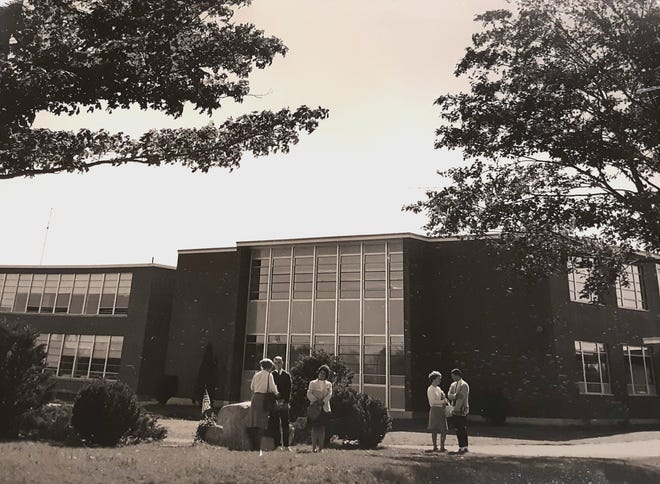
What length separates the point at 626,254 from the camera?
13.5 meters

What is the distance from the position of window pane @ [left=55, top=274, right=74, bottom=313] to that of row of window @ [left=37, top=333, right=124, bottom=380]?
1566 mm

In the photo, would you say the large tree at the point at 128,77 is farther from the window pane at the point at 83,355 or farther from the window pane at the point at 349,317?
the window pane at the point at 83,355

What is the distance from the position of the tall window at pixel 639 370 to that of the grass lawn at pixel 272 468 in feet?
53.5

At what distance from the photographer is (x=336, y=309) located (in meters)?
25.8

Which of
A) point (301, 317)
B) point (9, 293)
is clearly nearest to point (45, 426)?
point (301, 317)

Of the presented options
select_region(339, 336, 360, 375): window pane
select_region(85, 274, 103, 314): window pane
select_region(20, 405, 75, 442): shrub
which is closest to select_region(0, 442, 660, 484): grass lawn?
select_region(20, 405, 75, 442): shrub

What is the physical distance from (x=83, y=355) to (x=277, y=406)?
82.2 ft

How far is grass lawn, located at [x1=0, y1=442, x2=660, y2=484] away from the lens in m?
7.59

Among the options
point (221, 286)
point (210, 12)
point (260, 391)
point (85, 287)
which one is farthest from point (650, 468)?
point (85, 287)

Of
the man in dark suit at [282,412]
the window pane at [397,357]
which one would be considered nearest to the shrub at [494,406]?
the window pane at [397,357]

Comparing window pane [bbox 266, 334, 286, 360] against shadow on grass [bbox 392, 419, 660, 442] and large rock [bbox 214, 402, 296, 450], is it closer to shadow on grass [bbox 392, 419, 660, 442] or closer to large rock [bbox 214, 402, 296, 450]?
shadow on grass [bbox 392, 419, 660, 442]

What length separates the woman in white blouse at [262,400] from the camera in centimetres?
1029

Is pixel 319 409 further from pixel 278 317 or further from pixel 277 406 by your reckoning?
pixel 278 317

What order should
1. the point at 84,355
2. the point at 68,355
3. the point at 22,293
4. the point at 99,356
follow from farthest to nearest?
1. the point at 22,293
2. the point at 68,355
3. the point at 84,355
4. the point at 99,356
